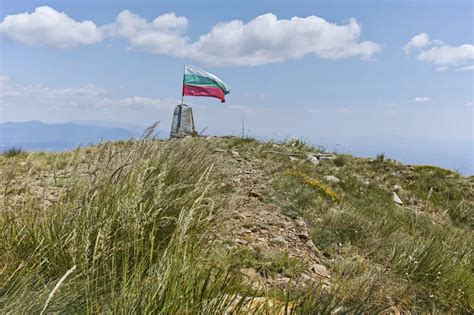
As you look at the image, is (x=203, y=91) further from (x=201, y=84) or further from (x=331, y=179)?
(x=331, y=179)

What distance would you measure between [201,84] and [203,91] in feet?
1.07

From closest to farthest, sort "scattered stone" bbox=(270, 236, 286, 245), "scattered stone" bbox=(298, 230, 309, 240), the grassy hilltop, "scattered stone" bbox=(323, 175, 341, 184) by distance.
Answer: the grassy hilltop, "scattered stone" bbox=(270, 236, 286, 245), "scattered stone" bbox=(298, 230, 309, 240), "scattered stone" bbox=(323, 175, 341, 184)

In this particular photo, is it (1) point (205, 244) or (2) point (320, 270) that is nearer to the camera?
(1) point (205, 244)

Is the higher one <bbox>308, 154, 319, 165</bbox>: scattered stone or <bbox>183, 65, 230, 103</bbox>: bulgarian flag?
<bbox>183, 65, 230, 103</bbox>: bulgarian flag

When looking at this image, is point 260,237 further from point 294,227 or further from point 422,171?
point 422,171

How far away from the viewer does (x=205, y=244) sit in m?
3.15

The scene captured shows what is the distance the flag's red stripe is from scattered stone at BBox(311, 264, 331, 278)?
1255 centimetres

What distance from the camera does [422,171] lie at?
13.2m

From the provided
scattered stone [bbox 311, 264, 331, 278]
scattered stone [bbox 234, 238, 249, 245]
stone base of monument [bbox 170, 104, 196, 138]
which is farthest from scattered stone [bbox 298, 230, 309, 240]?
stone base of monument [bbox 170, 104, 196, 138]

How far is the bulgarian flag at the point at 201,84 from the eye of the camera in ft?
52.3

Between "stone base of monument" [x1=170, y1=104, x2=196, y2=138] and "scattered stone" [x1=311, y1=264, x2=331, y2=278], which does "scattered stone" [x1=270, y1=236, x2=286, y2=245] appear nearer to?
"scattered stone" [x1=311, y1=264, x2=331, y2=278]

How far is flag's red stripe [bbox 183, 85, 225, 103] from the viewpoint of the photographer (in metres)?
15.9

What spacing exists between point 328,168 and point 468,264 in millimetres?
5672

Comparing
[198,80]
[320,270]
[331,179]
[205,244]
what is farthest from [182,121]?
[205,244]
